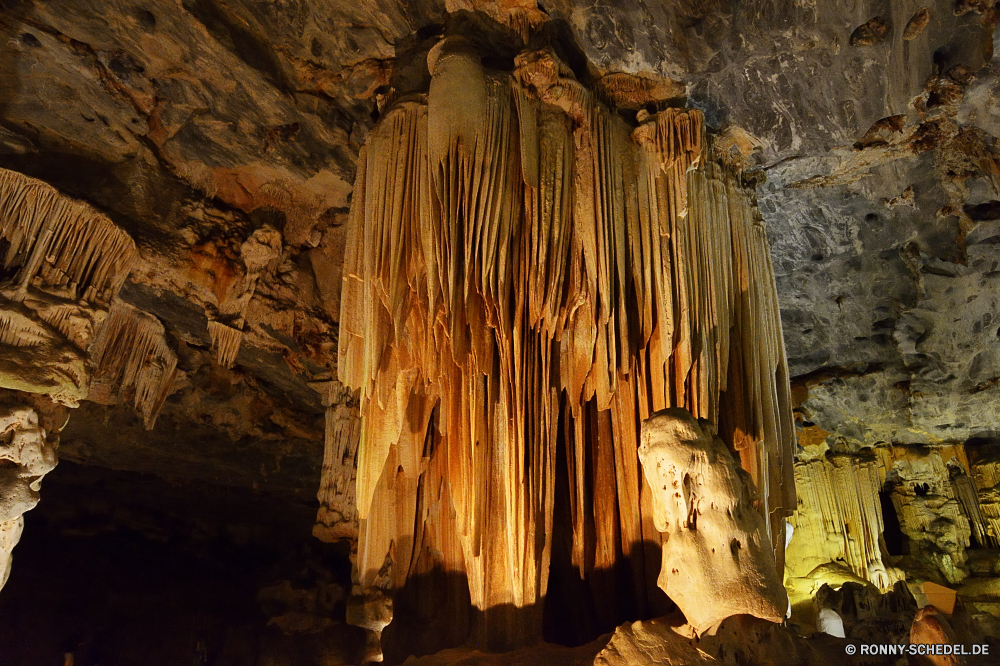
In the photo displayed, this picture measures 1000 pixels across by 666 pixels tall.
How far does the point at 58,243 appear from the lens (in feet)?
17.7

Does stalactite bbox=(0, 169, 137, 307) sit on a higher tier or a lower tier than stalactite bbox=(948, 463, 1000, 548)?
higher

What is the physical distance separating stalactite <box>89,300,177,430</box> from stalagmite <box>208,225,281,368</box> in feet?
1.77

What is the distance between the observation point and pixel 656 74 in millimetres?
4629

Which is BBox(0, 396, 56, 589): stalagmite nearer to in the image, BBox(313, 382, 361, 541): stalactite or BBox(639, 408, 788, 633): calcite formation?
BBox(313, 382, 361, 541): stalactite

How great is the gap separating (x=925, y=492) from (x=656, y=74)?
769 centimetres

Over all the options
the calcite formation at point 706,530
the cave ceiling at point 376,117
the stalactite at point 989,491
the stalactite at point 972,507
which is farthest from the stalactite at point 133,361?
the stalactite at point 989,491

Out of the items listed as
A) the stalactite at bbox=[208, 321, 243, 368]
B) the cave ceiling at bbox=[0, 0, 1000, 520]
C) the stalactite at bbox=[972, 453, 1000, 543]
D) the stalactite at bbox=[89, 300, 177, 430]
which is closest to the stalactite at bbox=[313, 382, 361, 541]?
the cave ceiling at bbox=[0, 0, 1000, 520]

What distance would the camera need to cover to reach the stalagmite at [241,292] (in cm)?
641

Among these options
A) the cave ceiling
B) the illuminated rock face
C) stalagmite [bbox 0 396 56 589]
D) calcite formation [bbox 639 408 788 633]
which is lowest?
calcite formation [bbox 639 408 788 633]

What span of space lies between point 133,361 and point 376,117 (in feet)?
11.2

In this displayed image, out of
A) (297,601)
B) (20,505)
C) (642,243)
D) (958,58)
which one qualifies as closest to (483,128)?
(642,243)

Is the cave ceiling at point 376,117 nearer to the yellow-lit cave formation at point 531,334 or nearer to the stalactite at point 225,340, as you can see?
the stalactite at point 225,340

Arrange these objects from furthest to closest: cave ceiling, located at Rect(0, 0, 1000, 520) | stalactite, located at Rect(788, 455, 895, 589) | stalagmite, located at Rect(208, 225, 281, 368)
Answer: stalactite, located at Rect(788, 455, 895, 589) < stalagmite, located at Rect(208, 225, 281, 368) < cave ceiling, located at Rect(0, 0, 1000, 520)

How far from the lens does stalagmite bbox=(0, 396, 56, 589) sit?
4.80 metres
